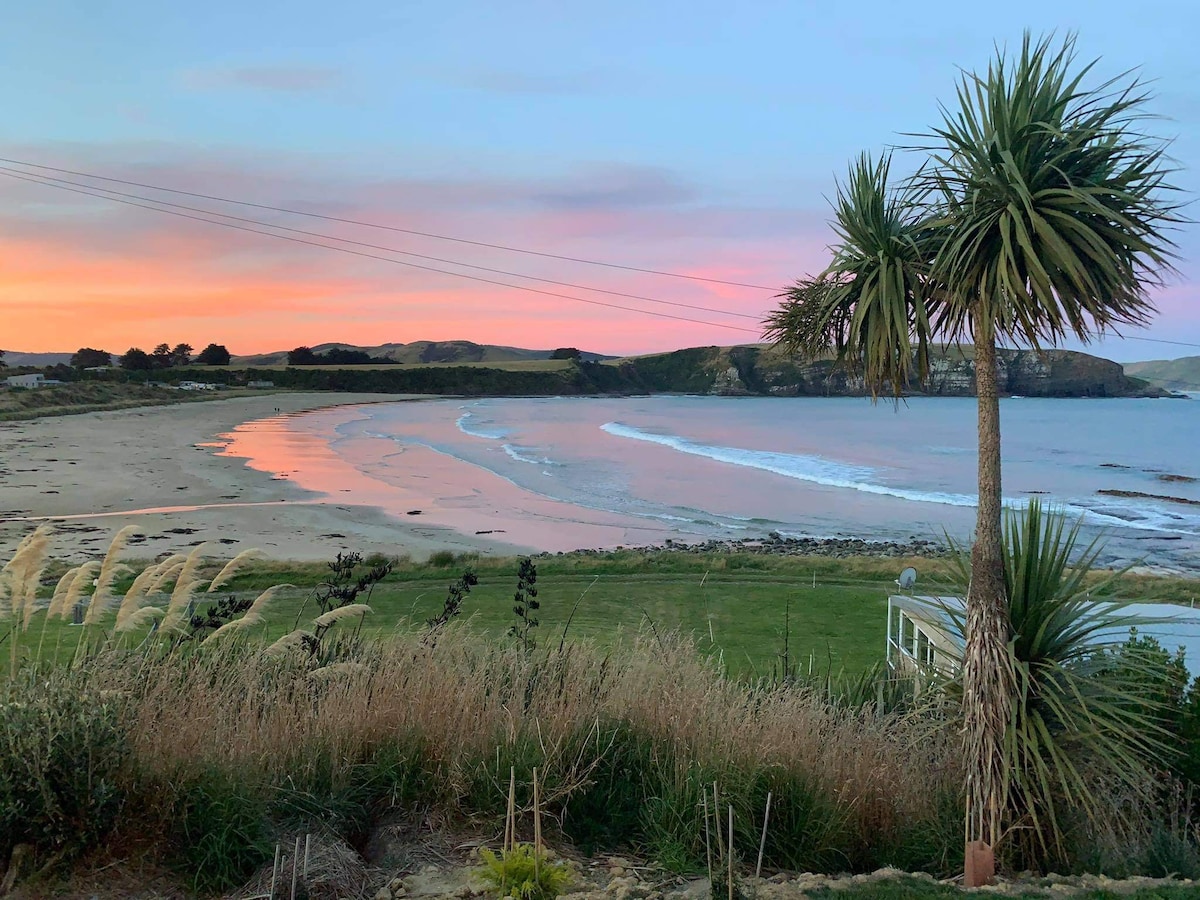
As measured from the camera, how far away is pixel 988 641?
4523mm

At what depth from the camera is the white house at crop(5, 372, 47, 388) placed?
75.9 m

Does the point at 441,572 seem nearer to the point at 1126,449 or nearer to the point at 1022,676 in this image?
the point at 1022,676

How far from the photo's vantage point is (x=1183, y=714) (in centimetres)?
541

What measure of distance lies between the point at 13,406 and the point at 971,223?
224 feet

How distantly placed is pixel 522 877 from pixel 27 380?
3643 inches


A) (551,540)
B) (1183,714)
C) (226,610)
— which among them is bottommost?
(551,540)

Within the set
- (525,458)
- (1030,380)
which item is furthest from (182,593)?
(1030,380)

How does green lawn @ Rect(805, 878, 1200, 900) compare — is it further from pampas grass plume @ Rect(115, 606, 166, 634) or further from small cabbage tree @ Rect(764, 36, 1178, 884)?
pampas grass plume @ Rect(115, 606, 166, 634)

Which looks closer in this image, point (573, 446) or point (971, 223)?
point (971, 223)

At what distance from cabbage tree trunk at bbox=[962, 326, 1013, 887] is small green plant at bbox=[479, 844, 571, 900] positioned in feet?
6.89

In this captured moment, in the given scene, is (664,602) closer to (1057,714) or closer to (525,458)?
(1057,714)

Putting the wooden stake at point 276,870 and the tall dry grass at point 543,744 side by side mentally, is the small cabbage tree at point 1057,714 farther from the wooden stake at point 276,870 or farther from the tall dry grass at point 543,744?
the wooden stake at point 276,870

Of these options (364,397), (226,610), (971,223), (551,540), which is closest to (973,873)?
(971,223)

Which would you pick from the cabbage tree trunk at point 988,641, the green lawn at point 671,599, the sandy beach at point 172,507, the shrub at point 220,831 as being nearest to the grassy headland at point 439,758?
the shrub at point 220,831
